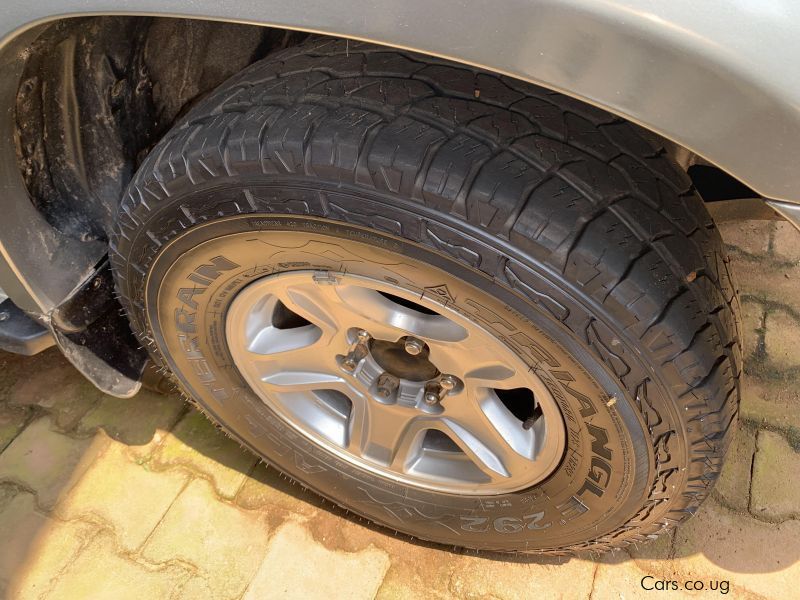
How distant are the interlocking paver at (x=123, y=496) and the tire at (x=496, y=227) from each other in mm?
816

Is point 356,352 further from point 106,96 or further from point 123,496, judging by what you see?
point 123,496

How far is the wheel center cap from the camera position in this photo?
4.89 ft

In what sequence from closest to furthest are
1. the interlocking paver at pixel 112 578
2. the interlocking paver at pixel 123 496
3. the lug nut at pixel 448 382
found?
1. the lug nut at pixel 448 382
2. the interlocking paver at pixel 112 578
3. the interlocking paver at pixel 123 496

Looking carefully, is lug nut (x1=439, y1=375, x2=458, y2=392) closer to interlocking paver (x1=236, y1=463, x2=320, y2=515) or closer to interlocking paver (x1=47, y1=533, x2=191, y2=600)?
interlocking paver (x1=236, y1=463, x2=320, y2=515)

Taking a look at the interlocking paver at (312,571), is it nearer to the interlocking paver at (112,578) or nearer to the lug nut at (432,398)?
the interlocking paver at (112,578)

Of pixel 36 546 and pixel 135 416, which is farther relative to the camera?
pixel 135 416

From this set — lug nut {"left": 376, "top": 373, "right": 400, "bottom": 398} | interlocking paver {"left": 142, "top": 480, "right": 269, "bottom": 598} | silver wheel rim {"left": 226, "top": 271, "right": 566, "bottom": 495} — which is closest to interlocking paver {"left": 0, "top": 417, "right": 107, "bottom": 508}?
interlocking paver {"left": 142, "top": 480, "right": 269, "bottom": 598}

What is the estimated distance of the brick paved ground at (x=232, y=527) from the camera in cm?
178

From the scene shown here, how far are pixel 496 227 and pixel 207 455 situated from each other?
1.31 metres

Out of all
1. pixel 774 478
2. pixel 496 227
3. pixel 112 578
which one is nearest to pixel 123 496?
pixel 112 578

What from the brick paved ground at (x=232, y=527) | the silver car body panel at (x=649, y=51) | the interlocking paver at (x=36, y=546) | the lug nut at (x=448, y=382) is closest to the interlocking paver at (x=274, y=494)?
the brick paved ground at (x=232, y=527)

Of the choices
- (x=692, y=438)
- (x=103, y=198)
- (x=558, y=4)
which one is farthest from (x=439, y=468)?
(x=558, y=4)

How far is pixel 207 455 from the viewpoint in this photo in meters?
2.01

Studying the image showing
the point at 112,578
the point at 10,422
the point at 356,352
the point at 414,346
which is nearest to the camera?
the point at 414,346
